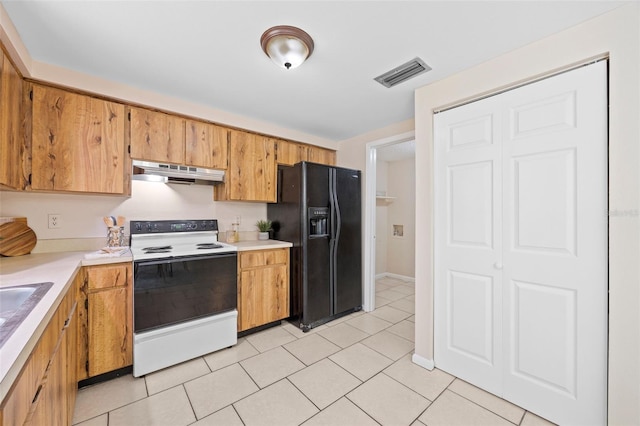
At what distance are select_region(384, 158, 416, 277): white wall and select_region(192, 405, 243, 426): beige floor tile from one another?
3911mm

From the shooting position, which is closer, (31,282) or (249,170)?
(31,282)

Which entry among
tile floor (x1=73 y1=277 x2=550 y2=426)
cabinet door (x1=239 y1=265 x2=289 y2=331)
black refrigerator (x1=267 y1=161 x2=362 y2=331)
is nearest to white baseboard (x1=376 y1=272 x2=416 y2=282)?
black refrigerator (x1=267 y1=161 x2=362 y2=331)

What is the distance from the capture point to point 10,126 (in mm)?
1612

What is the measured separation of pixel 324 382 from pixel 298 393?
22 centimetres

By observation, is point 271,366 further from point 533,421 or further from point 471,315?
point 533,421

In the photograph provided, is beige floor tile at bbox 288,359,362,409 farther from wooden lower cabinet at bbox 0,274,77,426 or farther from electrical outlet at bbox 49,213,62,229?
electrical outlet at bbox 49,213,62,229

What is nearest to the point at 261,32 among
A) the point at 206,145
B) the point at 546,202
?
the point at 206,145

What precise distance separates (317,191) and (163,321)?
187cm

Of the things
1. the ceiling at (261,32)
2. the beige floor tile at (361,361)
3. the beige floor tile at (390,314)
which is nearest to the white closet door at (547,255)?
the ceiling at (261,32)

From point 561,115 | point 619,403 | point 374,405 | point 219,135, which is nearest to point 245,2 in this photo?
point 219,135

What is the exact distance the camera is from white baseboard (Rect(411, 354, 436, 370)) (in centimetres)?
212

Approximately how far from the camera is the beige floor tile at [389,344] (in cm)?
237

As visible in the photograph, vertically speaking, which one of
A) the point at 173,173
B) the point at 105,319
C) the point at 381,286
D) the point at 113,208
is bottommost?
the point at 381,286

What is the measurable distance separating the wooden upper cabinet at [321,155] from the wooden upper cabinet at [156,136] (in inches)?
64.0
